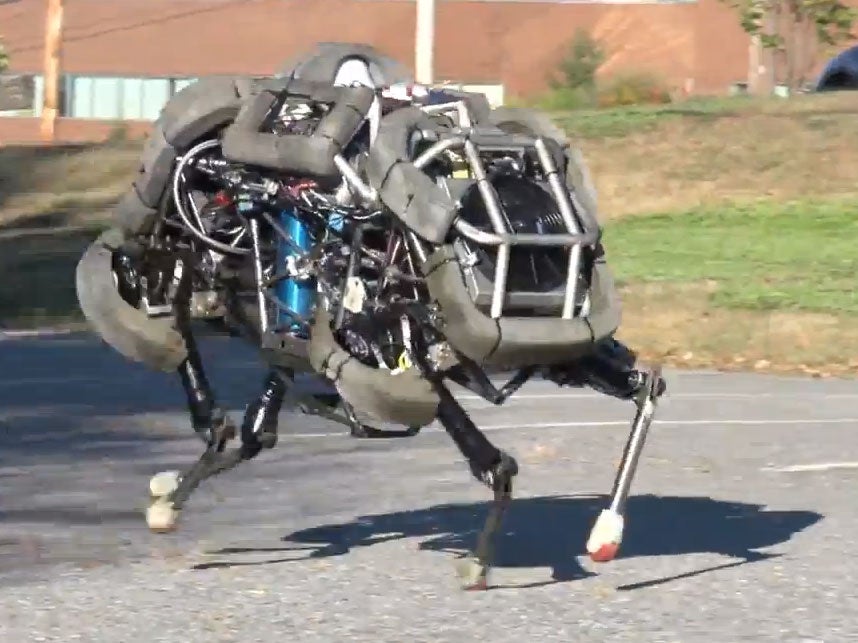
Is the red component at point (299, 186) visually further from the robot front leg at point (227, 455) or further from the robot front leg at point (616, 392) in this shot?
the robot front leg at point (616, 392)

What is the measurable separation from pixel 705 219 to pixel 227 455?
20270 millimetres

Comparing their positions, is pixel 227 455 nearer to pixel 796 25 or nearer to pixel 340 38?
pixel 796 25

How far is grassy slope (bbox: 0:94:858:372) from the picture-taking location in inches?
854

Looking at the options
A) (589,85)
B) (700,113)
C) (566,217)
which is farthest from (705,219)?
(589,85)

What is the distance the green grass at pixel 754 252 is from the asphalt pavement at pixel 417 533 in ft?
24.8

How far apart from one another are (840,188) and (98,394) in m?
16.2

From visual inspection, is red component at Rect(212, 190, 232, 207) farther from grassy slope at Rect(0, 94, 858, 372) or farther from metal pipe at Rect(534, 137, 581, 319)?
grassy slope at Rect(0, 94, 858, 372)

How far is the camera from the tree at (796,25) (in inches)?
1359

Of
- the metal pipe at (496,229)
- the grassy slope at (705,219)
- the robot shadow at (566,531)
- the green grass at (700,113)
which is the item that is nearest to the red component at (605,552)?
the robot shadow at (566,531)

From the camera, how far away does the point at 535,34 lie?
60.3 m

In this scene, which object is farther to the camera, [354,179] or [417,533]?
[417,533]

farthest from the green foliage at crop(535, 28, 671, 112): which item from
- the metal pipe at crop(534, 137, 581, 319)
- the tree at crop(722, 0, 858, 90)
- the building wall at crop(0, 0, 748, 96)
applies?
the metal pipe at crop(534, 137, 581, 319)

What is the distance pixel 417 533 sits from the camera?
32.7ft

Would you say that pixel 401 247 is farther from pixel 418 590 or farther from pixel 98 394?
pixel 98 394
